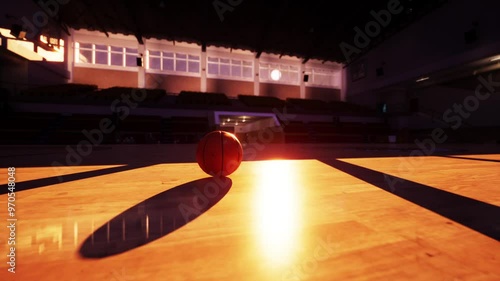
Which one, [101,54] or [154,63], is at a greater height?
[101,54]

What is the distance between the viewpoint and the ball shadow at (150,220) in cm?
88

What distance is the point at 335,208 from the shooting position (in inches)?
53.6

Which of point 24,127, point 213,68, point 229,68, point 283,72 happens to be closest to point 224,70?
point 229,68

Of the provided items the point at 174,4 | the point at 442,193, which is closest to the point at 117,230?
the point at 442,193

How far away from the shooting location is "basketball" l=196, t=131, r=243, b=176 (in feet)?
7.05

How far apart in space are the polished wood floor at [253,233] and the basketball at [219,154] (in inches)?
13.7

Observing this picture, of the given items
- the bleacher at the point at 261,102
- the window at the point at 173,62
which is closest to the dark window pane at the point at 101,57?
the window at the point at 173,62

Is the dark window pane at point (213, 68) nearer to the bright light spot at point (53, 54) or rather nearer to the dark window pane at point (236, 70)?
the dark window pane at point (236, 70)

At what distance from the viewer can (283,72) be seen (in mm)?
20391

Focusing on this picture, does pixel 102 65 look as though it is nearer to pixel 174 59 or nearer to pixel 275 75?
pixel 174 59

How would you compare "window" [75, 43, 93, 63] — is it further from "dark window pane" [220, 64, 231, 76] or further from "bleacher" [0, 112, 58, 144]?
"dark window pane" [220, 64, 231, 76]

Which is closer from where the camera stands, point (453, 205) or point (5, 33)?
point (453, 205)

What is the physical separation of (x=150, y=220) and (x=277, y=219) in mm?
681

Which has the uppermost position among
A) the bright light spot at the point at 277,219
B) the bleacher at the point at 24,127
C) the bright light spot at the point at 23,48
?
the bright light spot at the point at 23,48
